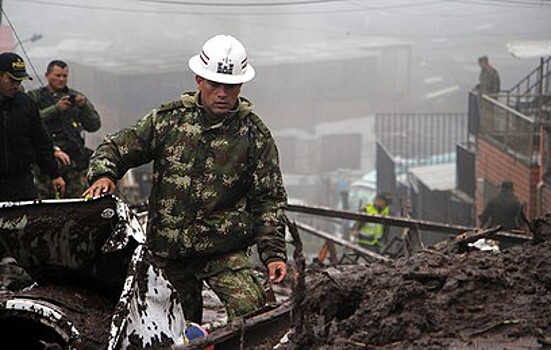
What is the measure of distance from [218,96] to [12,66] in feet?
8.04

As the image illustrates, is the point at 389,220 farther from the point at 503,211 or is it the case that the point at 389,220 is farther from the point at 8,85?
the point at 503,211

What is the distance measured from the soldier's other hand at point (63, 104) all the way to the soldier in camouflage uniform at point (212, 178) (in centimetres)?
390

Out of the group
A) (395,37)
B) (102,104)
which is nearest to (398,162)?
(102,104)

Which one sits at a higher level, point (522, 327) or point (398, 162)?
point (522, 327)

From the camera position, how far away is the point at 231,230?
5711mm

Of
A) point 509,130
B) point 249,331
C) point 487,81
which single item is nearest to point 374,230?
point 509,130

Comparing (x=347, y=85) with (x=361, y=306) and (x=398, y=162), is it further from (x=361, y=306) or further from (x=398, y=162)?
(x=361, y=306)

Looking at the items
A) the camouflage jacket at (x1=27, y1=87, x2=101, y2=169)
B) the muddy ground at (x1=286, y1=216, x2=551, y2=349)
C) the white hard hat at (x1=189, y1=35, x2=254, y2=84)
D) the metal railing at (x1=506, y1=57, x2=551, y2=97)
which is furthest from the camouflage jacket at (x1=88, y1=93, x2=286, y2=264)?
the metal railing at (x1=506, y1=57, x2=551, y2=97)

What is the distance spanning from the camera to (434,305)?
12.5ft

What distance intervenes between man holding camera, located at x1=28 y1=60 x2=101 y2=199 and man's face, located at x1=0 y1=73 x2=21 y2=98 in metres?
1.75

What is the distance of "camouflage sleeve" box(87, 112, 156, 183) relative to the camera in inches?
215

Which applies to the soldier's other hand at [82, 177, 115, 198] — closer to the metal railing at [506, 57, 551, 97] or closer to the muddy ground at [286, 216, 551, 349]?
the muddy ground at [286, 216, 551, 349]

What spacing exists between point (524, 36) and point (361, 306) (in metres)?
35.9

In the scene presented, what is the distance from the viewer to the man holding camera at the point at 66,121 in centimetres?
965
